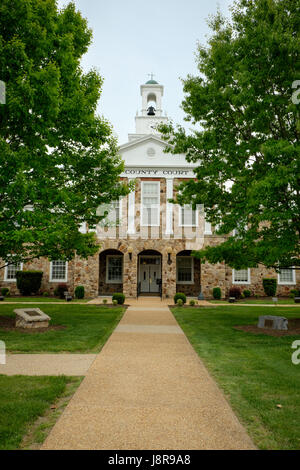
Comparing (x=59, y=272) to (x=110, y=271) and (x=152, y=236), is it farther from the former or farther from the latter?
(x=152, y=236)

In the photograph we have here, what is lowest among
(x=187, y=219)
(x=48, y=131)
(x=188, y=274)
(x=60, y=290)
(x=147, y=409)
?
(x=147, y=409)

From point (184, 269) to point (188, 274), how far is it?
0.47 m

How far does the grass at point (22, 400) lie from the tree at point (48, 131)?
3978 millimetres

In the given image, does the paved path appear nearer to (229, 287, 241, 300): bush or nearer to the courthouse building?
the courthouse building

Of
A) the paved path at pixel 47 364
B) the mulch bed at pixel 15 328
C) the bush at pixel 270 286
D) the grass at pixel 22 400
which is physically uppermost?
the bush at pixel 270 286

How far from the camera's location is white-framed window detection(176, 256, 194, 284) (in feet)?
81.6


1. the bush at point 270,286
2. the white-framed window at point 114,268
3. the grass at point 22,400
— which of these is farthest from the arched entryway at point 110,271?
the grass at point 22,400

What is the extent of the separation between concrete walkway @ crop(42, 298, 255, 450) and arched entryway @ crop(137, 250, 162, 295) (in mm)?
18016

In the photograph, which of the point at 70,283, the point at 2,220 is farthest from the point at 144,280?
the point at 2,220

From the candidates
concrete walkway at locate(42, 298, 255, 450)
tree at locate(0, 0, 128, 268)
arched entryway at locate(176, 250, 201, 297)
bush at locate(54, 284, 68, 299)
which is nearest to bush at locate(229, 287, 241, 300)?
arched entryway at locate(176, 250, 201, 297)

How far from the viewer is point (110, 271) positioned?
2511cm

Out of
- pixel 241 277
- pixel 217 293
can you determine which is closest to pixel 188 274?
pixel 217 293

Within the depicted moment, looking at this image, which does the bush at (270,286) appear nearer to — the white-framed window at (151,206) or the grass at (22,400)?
the white-framed window at (151,206)

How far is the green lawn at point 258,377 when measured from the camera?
12.4ft
